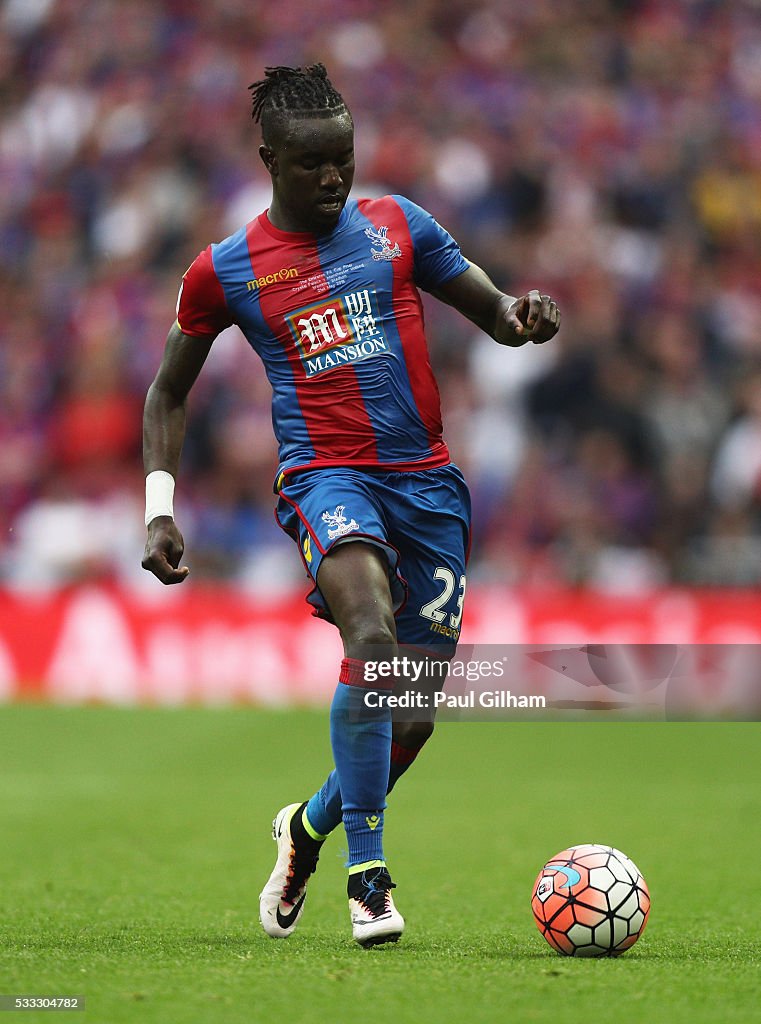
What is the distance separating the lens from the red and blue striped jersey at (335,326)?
522 cm

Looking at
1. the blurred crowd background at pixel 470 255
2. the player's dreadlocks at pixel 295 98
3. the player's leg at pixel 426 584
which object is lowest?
the player's leg at pixel 426 584

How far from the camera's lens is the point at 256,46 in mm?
17125

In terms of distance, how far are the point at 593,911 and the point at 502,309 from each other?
6.17 ft

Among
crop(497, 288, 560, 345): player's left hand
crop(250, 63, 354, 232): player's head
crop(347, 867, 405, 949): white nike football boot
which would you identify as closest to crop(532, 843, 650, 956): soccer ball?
crop(347, 867, 405, 949): white nike football boot

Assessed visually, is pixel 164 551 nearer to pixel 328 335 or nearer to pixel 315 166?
pixel 328 335

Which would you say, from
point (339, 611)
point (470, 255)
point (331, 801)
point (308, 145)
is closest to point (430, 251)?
point (308, 145)

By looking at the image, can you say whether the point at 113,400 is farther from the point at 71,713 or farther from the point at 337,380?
the point at 337,380

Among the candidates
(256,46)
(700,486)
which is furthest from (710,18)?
(700,486)

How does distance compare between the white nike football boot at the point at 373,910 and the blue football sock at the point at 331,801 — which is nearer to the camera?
the white nike football boot at the point at 373,910

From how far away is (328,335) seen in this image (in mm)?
5250

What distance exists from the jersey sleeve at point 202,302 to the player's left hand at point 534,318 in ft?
3.07

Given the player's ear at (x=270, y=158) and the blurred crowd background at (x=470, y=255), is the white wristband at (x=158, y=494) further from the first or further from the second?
the blurred crowd background at (x=470, y=255)

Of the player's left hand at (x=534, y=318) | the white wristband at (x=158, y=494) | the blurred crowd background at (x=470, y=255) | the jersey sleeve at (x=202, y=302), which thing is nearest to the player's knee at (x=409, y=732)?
the white wristband at (x=158, y=494)

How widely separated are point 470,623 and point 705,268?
12.4 ft
